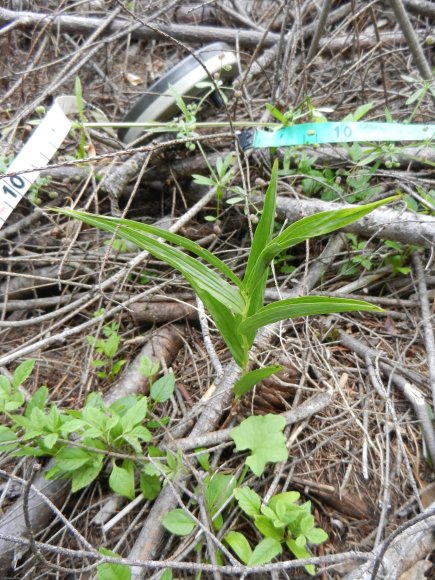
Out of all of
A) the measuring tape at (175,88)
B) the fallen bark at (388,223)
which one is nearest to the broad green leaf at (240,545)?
the fallen bark at (388,223)

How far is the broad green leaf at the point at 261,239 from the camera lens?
0.83 metres

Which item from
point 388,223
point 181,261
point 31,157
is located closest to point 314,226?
point 181,261

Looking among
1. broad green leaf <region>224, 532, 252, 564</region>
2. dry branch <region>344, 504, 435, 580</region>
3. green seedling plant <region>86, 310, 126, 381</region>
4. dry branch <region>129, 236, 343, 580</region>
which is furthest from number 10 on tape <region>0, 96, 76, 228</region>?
dry branch <region>344, 504, 435, 580</region>

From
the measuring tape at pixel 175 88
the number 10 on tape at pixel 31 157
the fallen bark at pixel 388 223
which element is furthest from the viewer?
the measuring tape at pixel 175 88

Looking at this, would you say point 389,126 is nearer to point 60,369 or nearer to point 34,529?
point 60,369

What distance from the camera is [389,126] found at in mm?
1341

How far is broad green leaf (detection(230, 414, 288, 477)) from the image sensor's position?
0.83 meters

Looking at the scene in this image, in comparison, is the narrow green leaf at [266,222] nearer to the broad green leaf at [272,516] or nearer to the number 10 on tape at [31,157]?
the broad green leaf at [272,516]

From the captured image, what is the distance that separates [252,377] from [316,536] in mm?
310

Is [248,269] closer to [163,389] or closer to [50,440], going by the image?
[163,389]

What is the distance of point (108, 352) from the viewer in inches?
45.2

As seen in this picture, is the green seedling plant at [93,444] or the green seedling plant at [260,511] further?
the green seedling plant at [93,444]

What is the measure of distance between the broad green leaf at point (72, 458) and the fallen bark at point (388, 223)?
0.85m

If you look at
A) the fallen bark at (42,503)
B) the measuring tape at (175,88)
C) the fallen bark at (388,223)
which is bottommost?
the fallen bark at (42,503)
